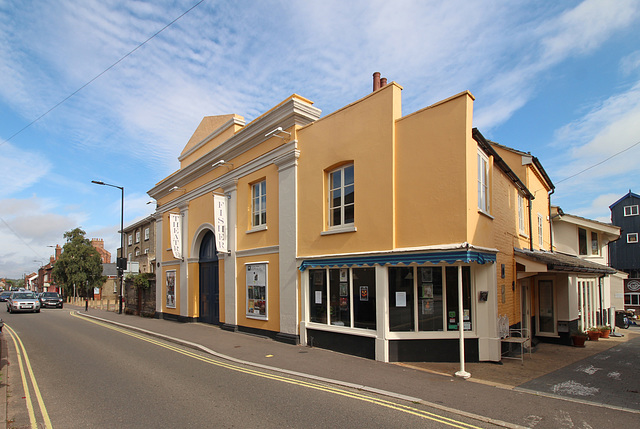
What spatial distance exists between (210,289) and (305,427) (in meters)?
12.7

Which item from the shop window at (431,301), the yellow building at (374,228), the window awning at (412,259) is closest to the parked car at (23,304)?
the yellow building at (374,228)

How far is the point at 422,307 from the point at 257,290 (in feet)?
20.9

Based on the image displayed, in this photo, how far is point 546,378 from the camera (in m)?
8.49

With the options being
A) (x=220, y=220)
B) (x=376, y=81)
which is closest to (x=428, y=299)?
(x=376, y=81)

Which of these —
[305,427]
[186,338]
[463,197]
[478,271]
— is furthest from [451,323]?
[186,338]

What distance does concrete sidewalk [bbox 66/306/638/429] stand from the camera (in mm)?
Result: 6156

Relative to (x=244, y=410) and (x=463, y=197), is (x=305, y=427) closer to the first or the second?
(x=244, y=410)

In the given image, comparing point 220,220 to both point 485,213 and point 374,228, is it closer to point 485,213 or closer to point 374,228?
point 374,228

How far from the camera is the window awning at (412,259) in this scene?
28.0 feet

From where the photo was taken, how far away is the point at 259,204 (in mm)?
14758

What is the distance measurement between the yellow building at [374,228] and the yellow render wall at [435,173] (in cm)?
3

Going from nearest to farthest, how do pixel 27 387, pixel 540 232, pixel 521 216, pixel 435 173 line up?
pixel 27 387 < pixel 435 173 < pixel 521 216 < pixel 540 232

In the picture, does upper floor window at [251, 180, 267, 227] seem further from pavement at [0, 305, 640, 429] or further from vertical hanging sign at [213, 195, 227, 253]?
pavement at [0, 305, 640, 429]

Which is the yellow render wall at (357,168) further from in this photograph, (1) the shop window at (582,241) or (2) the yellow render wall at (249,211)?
(1) the shop window at (582,241)
